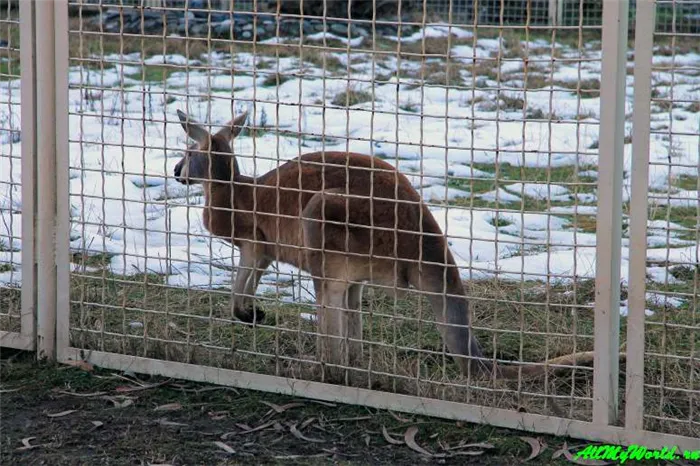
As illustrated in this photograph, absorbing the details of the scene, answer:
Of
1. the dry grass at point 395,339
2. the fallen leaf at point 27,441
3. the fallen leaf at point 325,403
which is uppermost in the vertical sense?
the dry grass at point 395,339

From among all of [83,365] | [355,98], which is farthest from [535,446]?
[355,98]

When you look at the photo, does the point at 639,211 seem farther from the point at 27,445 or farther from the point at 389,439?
the point at 27,445

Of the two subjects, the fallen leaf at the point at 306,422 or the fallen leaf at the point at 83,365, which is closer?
the fallen leaf at the point at 306,422

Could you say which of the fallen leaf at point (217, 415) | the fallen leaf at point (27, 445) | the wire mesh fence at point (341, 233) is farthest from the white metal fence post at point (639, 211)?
the fallen leaf at point (27, 445)

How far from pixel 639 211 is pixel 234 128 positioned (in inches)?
69.9

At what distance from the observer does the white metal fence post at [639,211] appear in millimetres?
3188

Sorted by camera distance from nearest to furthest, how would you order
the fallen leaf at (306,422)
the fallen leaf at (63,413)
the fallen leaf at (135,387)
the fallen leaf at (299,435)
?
the fallen leaf at (299,435)
the fallen leaf at (306,422)
the fallen leaf at (63,413)
the fallen leaf at (135,387)

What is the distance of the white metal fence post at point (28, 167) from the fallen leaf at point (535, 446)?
6.37 feet

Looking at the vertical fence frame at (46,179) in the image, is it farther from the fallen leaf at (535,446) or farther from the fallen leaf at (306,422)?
the fallen leaf at (535,446)

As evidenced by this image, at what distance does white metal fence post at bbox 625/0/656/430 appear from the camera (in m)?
3.19

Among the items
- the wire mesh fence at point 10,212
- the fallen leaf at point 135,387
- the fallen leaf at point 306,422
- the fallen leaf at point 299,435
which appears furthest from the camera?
the wire mesh fence at point 10,212

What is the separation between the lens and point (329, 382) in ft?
12.7

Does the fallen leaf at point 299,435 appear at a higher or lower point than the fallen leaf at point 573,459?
lower

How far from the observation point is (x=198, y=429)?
3621 millimetres
